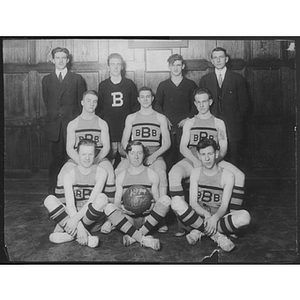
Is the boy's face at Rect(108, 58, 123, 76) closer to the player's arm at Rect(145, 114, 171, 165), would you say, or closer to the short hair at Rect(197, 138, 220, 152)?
the player's arm at Rect(145, 114, 171, 165)

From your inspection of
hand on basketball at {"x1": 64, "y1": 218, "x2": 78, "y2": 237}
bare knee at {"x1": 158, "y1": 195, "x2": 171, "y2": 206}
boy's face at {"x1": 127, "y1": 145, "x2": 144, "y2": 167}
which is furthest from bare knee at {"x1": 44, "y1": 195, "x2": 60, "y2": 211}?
bare knee at {"x1": 158, "y1": 195, "x2": 171, "y2": 206}

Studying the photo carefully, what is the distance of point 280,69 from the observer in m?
2.47

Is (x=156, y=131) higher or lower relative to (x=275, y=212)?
higher

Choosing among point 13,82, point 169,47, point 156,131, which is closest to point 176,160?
point 156,131

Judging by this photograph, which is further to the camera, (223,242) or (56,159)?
(56,159)

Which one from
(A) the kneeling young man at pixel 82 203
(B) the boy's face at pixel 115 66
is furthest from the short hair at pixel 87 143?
(B) the boy's face at pixel 115 66

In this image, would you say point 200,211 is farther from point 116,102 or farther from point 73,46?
point 73,46

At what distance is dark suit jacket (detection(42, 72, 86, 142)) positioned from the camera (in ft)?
8.00

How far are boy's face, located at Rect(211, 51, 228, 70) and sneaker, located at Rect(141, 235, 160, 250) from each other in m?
1.30

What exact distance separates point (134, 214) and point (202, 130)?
0.77m

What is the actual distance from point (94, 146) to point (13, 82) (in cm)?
76

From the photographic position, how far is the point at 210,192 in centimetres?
241

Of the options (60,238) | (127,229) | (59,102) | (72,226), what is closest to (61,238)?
(60,238)

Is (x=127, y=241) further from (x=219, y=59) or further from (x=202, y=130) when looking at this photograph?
(x=219, y=59)
